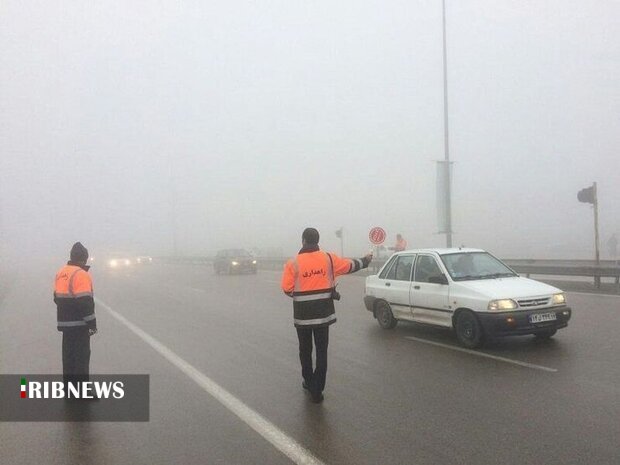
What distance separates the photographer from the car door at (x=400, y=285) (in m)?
9.55

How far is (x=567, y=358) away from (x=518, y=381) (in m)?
1.45

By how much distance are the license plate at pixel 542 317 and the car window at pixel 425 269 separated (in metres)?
1.63

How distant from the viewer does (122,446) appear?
4773 mm

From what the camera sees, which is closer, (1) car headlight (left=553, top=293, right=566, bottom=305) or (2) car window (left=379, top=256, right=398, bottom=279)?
(1) car headlight (left=553, top=293, right=566, bottom=305)

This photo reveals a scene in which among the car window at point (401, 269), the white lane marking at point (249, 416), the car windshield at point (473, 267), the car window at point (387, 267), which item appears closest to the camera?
the white lane marking at point (249, 416)

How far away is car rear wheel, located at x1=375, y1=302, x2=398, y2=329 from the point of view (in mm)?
10045

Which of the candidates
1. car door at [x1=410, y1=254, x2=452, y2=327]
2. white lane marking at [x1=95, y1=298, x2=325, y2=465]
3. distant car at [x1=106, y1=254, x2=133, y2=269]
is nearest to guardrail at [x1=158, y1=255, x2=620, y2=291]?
car door at [x1=410, y1=254, x2=452, y2=327]

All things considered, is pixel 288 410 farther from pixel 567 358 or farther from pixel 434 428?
pixel 567 358

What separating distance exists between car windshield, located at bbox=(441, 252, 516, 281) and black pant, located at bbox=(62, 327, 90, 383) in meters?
5.28

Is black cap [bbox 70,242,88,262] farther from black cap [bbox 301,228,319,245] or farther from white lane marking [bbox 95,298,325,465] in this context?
black cap [bbox 301,228,319,245]

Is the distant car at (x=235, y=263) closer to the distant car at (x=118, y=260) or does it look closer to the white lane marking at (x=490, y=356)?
the distant car at (x=118, y=260)

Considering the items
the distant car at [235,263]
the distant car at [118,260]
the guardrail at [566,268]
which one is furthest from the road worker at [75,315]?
the distant car at [118,260]

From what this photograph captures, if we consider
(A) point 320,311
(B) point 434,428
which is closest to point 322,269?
(A) point 320,311

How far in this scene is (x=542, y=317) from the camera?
305 inches
